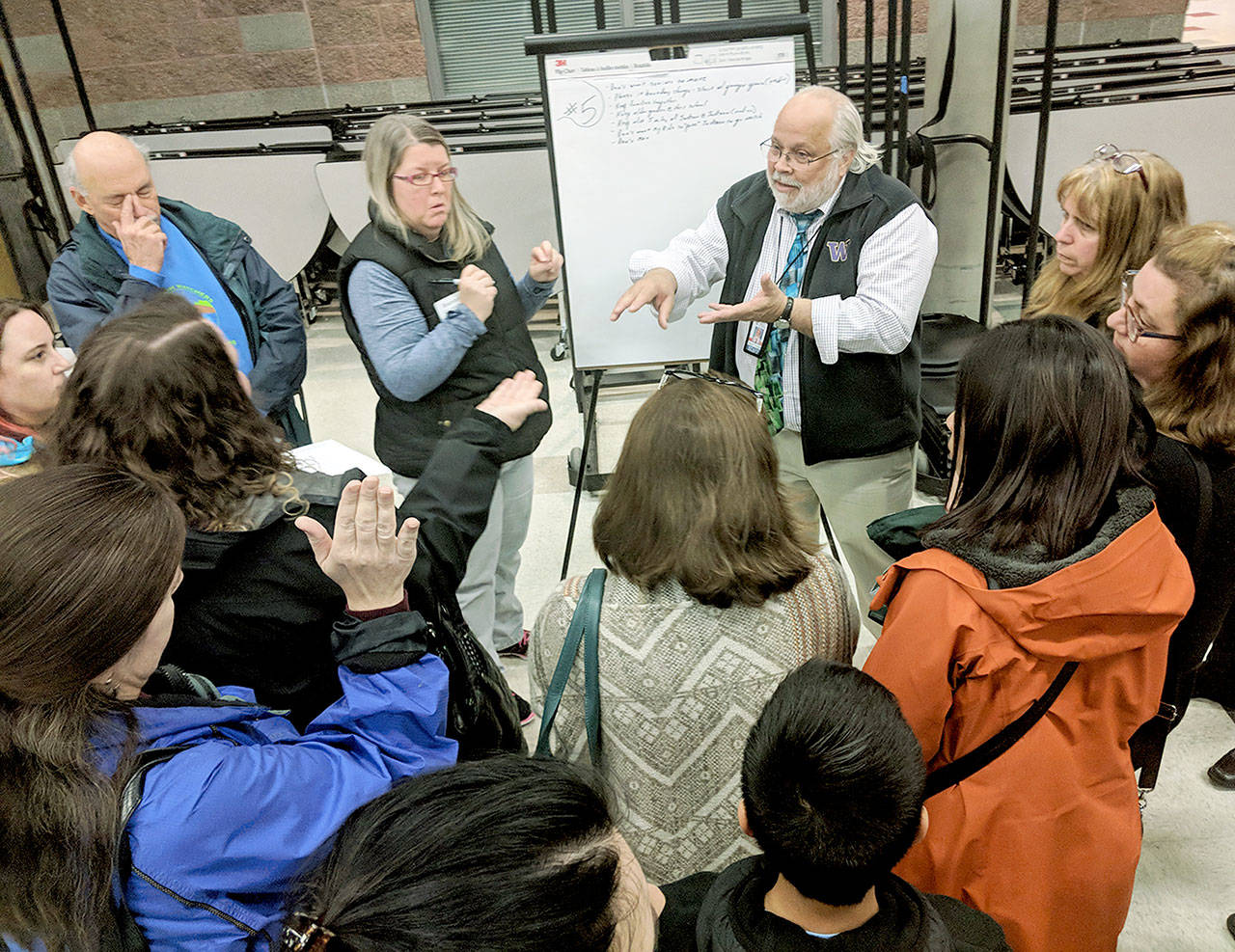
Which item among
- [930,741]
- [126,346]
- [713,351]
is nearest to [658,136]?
[713,351]

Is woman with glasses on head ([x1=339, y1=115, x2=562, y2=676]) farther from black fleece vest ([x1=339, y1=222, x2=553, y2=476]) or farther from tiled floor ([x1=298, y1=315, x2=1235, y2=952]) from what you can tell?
tiled floor ([x1=298, y1=315, x2=1235, y2=952])

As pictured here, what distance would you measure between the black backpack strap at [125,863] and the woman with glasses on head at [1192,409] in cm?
146

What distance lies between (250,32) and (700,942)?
751cm

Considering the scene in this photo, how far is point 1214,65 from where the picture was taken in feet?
17.2

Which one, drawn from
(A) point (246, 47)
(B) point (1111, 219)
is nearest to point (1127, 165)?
(B) point (1111, 219)

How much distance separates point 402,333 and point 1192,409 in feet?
5.48

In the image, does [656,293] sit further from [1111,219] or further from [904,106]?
[904,106]

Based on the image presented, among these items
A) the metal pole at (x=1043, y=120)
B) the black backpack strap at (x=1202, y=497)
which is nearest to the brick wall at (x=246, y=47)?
the metal pole at (x=1043, y=120)

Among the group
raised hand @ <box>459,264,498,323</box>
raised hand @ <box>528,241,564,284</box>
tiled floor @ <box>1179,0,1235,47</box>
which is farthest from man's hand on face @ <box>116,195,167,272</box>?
tiled floor @ <box>1179,0,1235,47</box>

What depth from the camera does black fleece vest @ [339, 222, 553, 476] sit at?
212cm

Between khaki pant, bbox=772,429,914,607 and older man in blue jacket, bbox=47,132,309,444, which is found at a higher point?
older man in blue jacket, bbox=47,132,309,444

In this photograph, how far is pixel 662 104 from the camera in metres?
2.70

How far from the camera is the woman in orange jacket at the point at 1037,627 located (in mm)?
1120

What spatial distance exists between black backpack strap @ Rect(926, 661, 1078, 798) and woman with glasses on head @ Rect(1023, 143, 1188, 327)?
119 cm
